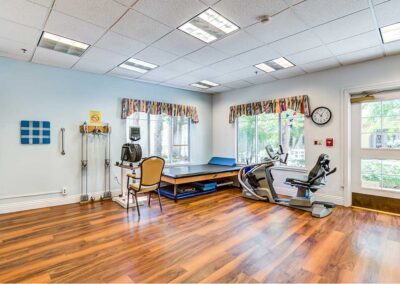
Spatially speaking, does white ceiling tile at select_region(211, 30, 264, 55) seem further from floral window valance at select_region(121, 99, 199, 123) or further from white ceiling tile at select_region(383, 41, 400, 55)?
floral window valance at select_region(121, 99, 199, 123)

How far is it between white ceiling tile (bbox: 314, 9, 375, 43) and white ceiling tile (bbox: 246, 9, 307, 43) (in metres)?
0.31

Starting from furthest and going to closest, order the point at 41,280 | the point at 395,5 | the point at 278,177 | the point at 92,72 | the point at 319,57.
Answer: the point at 278,177 < the point at 92,72 < the point at 319,57 < the point at 395,5 < the point at 41,280

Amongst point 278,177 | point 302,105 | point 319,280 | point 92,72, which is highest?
point 92,72

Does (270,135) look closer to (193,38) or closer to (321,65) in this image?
(321,65)

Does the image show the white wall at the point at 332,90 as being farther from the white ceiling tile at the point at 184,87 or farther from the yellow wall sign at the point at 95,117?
the yellow wall sign at the point at 95,117

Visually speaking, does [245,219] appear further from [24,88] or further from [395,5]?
[24,88]

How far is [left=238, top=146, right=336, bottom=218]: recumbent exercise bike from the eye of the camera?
389 cm

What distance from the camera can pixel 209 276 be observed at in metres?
2.09

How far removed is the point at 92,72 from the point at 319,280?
5.06 meters

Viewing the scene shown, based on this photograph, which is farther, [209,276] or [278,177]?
[278,177]

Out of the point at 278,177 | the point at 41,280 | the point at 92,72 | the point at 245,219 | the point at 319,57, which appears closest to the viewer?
the point at 41,280

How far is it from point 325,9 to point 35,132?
489 centimetres

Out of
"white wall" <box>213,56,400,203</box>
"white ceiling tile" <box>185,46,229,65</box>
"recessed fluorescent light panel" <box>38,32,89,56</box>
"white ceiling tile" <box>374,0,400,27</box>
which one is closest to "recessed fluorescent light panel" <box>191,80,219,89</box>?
"white wall" <box>213,56,400,203</box>

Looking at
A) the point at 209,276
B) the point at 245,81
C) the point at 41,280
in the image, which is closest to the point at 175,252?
the point at 209,276
